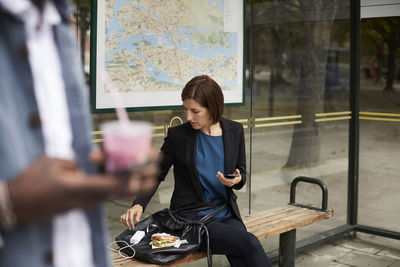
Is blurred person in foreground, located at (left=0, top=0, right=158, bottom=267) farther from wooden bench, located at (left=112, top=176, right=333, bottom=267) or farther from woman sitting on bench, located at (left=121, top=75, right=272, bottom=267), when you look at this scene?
wooden bench, located at (left=112, top=176, right=333, bottom=267)

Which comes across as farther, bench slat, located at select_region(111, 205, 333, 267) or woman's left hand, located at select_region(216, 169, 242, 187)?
bench slat, located at select_region(111, 205, 333, 267)

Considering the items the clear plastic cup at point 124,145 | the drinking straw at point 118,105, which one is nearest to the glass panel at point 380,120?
the drinking straw at point 118,105

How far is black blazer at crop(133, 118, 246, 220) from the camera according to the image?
342 cm

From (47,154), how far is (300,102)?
14.4ft

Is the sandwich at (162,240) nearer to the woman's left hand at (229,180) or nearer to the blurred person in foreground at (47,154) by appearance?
the woman's left hand at (229,180)

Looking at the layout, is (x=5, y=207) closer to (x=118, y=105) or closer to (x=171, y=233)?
(x=118, y=105)

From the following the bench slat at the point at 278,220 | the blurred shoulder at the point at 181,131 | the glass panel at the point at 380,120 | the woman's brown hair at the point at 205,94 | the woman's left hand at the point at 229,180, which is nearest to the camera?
the woman's left hand at the point at 229,180

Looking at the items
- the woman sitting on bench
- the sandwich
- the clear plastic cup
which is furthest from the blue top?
the clear plastic cup

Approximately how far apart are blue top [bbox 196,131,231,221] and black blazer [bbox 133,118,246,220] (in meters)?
0.04

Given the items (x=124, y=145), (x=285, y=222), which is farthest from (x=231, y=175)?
(x=124, y=145)

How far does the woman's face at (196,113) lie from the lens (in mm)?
3398

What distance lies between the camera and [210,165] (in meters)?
3.46

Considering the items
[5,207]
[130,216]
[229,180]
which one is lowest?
[130,216]

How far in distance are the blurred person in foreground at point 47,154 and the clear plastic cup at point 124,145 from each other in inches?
0.7
